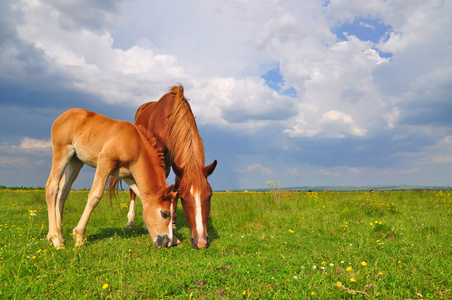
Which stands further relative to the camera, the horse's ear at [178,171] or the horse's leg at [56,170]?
the horse's leg at [56,170]

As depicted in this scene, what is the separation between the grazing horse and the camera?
5398 millimetres

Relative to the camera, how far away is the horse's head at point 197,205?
203 inches

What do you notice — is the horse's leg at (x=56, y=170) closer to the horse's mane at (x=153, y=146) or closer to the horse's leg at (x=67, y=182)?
the horse's leg at (x=67, y=182)

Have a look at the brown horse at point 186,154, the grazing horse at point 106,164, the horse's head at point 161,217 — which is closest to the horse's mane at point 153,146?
the grazing horse at point 106,164

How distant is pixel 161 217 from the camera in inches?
212

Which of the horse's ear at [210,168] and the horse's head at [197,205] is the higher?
the horse's ear at [210,168]

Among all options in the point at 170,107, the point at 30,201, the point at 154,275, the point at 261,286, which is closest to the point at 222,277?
the point at 261,286

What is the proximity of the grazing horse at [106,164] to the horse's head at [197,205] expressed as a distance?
266mm

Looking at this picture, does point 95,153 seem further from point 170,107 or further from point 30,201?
point 30,201

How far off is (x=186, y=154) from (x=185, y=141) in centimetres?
39

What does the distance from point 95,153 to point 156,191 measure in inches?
63.6

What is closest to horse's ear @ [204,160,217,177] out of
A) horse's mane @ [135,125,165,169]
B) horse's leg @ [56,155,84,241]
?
horse's mane @ [135,125,165,169]

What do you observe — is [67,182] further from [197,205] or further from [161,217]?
[197,205]

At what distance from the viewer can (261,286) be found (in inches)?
136
